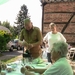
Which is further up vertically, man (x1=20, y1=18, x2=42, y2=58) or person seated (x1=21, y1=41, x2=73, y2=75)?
man (x1=20, y1=18, x2=42, y2=58)

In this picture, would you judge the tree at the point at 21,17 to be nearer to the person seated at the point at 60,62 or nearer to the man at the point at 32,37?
the man at the point at 32,37

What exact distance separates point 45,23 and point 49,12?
0.50m

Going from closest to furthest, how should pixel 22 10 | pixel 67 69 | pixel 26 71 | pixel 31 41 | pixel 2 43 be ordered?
pixel 67 69 < pixel 26 71 < pixel 31 41 < pixel 2 43 < pixel 22 10

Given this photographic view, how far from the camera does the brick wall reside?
10547 mm

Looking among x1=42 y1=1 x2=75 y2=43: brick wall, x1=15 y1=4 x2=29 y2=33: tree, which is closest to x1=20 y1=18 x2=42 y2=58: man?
x1=42 y1=1 x2=75 y2=43: brick wall

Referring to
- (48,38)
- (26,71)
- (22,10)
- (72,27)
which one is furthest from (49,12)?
(22,10)

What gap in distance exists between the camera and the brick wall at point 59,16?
10.5 m

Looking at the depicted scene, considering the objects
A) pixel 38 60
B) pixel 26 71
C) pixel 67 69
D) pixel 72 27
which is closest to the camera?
pixel 67 69

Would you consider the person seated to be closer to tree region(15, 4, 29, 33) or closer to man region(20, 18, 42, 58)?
man region(20, 18, 42, 58)

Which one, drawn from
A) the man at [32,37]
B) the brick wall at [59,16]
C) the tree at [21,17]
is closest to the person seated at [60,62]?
the man at [32,37]

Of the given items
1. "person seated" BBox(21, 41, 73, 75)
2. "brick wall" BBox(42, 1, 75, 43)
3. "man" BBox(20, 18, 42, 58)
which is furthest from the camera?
"brick wall" BBox(42, 1, 75, 43)

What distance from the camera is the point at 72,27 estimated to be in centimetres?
1054

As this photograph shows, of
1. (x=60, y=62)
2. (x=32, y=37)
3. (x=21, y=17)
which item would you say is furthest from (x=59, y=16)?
(x=21, y=17)

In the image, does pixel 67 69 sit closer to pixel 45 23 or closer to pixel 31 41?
pixel 31 41
